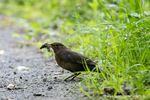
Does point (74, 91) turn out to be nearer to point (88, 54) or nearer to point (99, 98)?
point (99, 98)

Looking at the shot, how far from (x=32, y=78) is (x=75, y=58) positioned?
644 millimetres

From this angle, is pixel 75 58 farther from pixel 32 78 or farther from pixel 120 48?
pixel 32 78

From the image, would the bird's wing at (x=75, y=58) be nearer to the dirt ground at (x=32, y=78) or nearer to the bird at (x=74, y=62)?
the bird at (x=74, y=62)

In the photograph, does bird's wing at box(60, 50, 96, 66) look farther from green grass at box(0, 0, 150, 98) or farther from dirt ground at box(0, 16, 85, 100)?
dirt ground at box(0, 16, 85, 100)

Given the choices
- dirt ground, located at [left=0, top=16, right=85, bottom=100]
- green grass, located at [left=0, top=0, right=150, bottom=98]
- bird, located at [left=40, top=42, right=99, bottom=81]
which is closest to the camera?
green grass, located at [left=0, top=0, right=150, bottom=98]

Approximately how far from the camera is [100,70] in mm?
5043

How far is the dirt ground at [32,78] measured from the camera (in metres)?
4.89

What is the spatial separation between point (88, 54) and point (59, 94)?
1719 mm

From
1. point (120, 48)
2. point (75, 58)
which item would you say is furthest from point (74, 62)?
point (120, 48)

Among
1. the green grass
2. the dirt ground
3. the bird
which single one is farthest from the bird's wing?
the dirt ground

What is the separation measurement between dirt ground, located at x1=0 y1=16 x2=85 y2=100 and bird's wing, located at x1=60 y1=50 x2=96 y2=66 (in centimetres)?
24

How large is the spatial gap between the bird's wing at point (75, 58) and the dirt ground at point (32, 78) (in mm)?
237

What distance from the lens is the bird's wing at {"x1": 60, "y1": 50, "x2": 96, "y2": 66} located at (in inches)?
216

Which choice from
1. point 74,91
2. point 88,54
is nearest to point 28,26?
point 88,54
